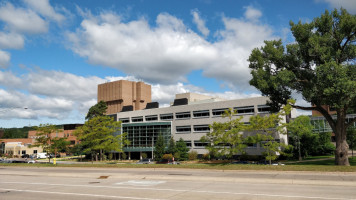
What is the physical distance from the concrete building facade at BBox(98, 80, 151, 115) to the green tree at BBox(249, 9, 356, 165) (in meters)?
77.9

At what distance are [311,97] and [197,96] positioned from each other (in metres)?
50.4

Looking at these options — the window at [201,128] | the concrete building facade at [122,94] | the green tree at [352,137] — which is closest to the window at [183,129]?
the window at [201,128]

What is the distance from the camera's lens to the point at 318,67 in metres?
29.8

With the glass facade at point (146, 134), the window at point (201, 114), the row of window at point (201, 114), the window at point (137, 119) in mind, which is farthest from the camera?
the window at point (137, 119)

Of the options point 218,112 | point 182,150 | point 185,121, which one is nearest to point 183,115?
point 185,121

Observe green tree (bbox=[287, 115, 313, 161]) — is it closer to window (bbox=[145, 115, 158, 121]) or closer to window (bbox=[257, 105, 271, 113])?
window (bbox=[257, 105, 271, 113])

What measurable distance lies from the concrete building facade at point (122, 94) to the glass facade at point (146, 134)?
42385 millimetres

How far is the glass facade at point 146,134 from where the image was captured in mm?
63688

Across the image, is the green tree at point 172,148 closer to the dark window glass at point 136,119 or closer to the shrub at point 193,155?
the shrub at point 193,155

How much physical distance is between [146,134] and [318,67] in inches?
1695

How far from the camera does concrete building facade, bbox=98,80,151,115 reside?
10775 centimetres

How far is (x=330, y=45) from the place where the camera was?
106 ft

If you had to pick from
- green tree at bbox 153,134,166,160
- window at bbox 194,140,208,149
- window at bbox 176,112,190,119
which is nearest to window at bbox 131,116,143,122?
window at bbox 176,112,190,119

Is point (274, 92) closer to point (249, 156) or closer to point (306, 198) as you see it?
point (249, 156)
